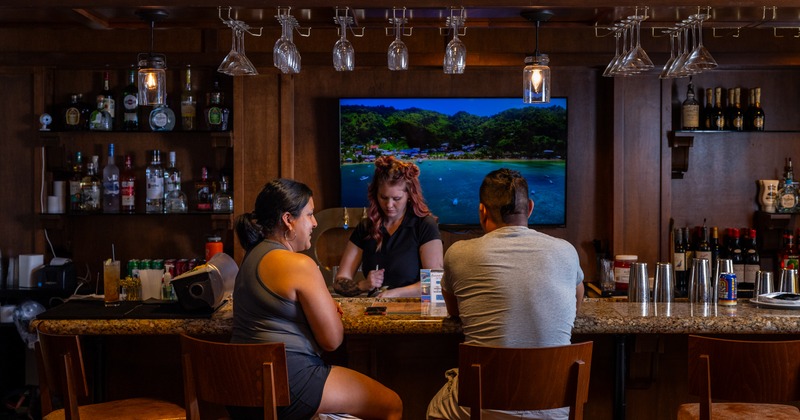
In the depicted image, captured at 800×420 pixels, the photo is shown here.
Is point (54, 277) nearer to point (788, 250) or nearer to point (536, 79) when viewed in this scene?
point (536, 79)

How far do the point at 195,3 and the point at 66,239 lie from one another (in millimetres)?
2495

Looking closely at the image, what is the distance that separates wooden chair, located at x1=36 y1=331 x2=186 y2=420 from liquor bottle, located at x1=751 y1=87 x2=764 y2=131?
3.80 m

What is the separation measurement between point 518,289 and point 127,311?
1.44m

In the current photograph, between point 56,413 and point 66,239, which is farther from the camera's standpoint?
point 66,239

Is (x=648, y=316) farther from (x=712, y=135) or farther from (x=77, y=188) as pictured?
(x=77, y=188)

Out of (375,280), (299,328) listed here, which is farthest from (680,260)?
(299,328)

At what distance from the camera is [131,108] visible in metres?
5.01

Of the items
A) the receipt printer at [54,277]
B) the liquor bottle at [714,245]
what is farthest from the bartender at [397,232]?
the liquor bottle at [714,245]

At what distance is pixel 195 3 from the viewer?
10.4ft

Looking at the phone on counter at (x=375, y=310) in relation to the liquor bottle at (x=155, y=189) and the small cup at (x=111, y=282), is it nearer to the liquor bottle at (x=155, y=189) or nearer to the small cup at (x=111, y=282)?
the small cup at (x=111, y=282)

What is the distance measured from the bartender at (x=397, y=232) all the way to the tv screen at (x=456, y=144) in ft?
3.78

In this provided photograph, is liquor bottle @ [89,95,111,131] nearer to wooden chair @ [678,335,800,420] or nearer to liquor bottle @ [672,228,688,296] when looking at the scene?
liquor bottle @ [672,228,688,296]

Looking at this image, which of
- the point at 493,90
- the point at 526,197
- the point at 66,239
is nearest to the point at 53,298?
the point at 66,239

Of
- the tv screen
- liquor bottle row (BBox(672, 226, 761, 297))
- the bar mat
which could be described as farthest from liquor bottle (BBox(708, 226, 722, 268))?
the bar mat
